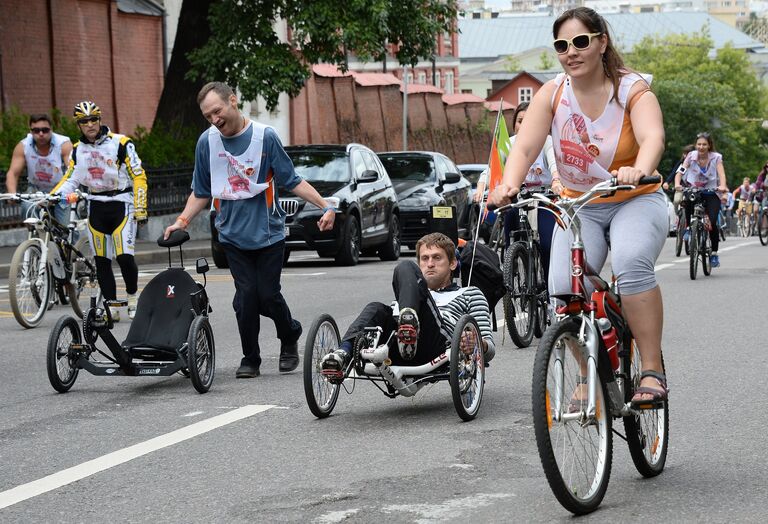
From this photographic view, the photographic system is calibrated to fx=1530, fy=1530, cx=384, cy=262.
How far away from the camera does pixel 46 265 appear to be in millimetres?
13406

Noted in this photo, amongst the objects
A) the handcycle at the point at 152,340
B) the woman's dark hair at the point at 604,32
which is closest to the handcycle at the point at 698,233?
the handcycle at the point at 152,340

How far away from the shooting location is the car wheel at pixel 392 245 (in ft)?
74.4

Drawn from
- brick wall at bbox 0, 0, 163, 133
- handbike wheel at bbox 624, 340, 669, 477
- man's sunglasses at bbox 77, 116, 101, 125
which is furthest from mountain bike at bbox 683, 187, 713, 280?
brick wall at bbox 0, 0, 163, 133

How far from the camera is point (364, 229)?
21.6 m

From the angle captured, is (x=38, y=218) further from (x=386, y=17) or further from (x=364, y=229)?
(x=386, y=17)

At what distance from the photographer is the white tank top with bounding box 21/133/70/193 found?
48.1ft

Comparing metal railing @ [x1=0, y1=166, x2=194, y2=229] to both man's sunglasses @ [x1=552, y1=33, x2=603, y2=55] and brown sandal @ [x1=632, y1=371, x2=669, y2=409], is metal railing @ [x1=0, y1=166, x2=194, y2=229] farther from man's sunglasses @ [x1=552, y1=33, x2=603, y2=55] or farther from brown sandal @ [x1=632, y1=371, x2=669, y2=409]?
brown sandal @ [x1=632, y1=371, x2=669, y2=409]

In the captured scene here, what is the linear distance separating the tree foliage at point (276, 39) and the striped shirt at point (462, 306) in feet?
69.0

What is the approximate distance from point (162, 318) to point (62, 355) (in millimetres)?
616

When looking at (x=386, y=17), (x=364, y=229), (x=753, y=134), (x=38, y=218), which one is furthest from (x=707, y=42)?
(x=38, y=218)

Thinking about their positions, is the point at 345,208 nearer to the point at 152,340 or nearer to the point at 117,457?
the point at 152,340

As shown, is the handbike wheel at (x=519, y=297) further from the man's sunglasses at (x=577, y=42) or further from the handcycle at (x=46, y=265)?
the man's sunglasses at (x=577, y=42)

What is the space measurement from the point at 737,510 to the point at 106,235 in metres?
7.80

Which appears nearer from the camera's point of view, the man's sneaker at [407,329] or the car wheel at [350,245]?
the man's sneaker at [407,329]
